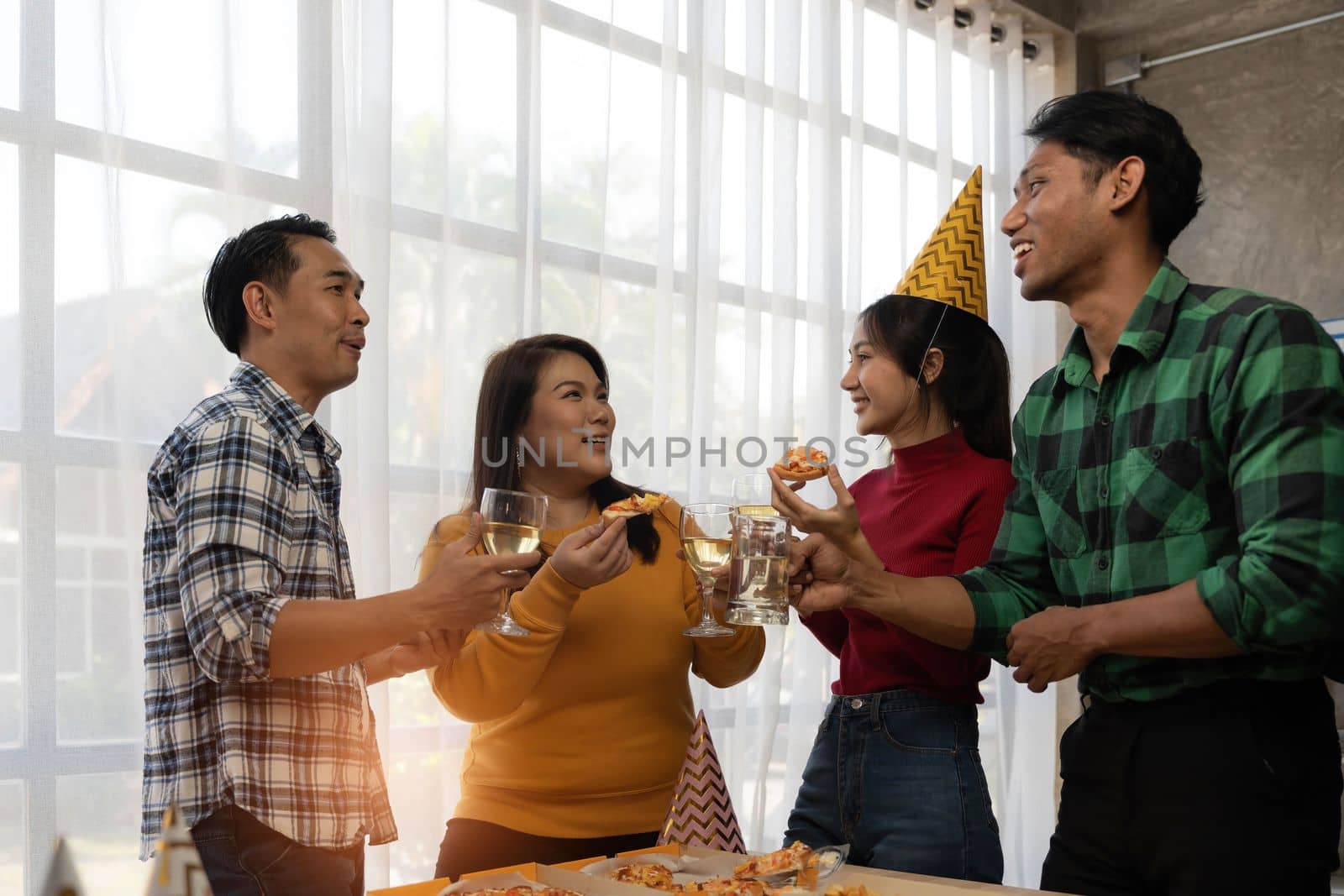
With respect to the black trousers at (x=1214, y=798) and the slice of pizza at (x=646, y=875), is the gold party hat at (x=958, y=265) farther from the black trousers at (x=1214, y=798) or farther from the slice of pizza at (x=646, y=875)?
the slice of pizza at (x=646, y=875)

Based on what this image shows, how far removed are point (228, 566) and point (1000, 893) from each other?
0.92 metres

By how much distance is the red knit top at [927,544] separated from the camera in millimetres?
1866

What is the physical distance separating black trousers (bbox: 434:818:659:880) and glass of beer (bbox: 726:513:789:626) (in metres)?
0.53

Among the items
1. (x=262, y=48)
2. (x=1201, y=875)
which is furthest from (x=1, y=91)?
(x=1201, y=875)

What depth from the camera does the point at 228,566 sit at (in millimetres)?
1378

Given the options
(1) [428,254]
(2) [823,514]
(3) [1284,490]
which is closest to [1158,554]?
(3) [1284,490]

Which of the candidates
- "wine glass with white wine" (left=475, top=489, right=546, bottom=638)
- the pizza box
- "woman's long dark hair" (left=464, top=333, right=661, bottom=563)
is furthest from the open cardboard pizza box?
"woman's long dark hair" (left=464, top=333, right=661, bottom=563)

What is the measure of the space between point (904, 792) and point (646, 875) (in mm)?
604

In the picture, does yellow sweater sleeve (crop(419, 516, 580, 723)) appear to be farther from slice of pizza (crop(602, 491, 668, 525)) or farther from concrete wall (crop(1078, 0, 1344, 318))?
concrete wall (crop(1078, 0, 1344, 318))

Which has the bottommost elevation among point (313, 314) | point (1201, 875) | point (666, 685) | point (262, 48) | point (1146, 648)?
point (1201, 875)

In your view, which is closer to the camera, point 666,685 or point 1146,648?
point 1146,648

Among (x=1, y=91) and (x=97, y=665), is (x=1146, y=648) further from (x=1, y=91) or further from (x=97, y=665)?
(x=1, y=91)

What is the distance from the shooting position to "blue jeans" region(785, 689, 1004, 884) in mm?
1772

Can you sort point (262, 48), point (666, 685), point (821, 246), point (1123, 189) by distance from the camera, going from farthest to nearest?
1. point (821, 246)
2. point (262, 48)
3. point (666, 685)
4. point (1123, 189)
